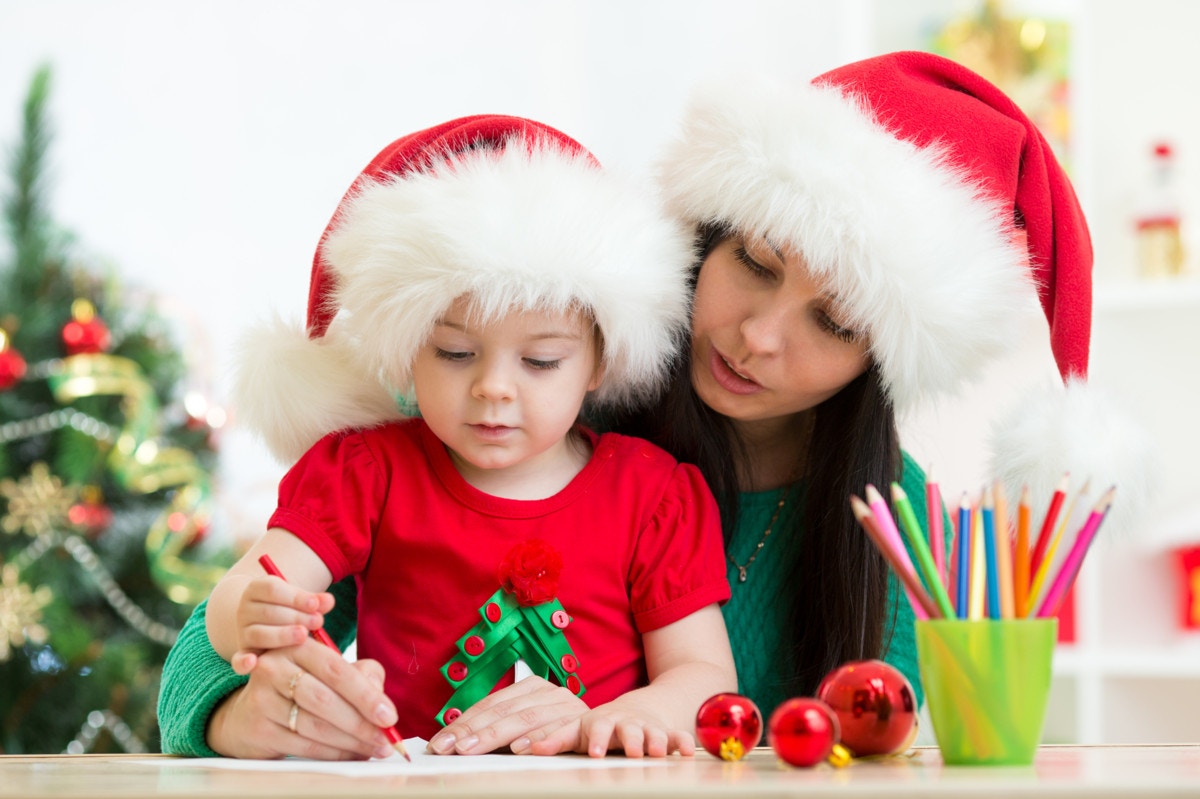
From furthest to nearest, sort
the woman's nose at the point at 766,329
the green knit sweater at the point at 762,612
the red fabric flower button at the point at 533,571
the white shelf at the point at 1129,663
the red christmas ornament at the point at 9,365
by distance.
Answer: the white shelf at the point at 1129,663, the red christmas ornament at the point at 9,365, the green knit sweater at the point at 762,612, the woman's nose at the point at 766,329, the red fabric flower button at the point at 533,571

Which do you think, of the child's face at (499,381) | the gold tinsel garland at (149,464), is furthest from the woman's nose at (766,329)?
the gold tinsel garland at (149,464)

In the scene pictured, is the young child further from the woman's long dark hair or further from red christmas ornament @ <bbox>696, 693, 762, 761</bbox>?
red christmas ornament @ <bbox>696, 693, 762, 761</bbox>

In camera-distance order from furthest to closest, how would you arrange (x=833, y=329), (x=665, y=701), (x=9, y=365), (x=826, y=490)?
(x=9, y=365) < (x=826, y=490) < (x=833, y=329) < (x=665, y=701)

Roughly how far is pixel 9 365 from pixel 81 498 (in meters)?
0.29

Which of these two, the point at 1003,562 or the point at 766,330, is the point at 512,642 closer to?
the point at 766,330

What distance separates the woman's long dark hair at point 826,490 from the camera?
1313 millimetres

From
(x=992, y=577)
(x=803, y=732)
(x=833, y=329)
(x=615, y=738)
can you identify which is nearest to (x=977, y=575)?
A: (x=992, y=577)

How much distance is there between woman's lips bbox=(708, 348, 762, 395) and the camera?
1289 millimetres

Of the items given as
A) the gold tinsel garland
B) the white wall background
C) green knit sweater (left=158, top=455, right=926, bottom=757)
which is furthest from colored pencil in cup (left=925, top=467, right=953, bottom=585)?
the gold tinsel garland

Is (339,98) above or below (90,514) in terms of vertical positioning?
above

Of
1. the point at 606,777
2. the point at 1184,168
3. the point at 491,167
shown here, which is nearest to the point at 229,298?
the point at 491,167

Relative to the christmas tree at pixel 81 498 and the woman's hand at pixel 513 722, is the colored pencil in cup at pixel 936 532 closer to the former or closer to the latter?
the woman's hand at pixel 513 722

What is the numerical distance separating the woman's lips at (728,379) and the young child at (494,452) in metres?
0.07

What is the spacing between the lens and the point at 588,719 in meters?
0.91
